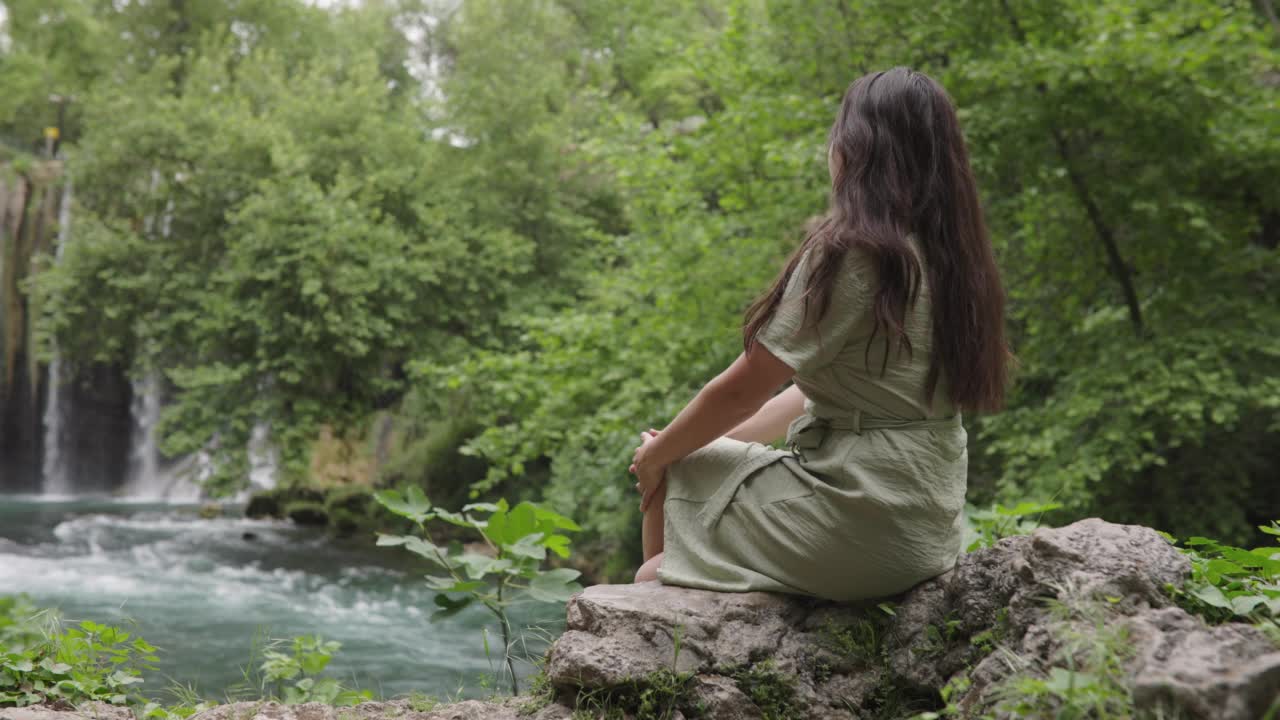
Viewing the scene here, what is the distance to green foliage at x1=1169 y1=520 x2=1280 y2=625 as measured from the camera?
1.93m

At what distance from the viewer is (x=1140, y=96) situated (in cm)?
685

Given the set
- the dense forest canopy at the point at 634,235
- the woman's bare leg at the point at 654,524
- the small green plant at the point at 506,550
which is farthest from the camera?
the dense forest canopy at the point at 634,235

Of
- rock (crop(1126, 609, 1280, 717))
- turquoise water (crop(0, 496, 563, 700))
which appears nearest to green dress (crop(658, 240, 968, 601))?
rock (crop(1126, 609, 1280, 717))

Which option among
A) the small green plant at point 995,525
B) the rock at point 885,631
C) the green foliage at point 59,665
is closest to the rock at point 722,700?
the rock at point 885,631

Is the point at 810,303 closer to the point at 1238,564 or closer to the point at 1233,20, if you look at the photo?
the point at 1238,564

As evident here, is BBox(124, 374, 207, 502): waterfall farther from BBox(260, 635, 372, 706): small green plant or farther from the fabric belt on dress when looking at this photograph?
the fabric belt on dress

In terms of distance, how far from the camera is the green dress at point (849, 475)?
7.15ft

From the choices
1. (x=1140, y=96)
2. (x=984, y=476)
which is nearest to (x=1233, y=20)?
(x=1140, y=96)

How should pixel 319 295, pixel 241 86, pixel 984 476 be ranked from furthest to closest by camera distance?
pixel 241 86, pixel 319 295, pixel 984 476

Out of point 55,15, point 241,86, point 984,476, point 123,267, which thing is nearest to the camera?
→ point 984,476

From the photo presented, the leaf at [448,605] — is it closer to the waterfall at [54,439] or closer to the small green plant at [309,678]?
the small green plant at [309,678]

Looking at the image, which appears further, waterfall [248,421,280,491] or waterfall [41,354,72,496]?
waterfall [41,354,72,496]

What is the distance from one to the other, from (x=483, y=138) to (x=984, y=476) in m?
11.8

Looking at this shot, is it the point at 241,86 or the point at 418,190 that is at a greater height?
the point at 241,86
